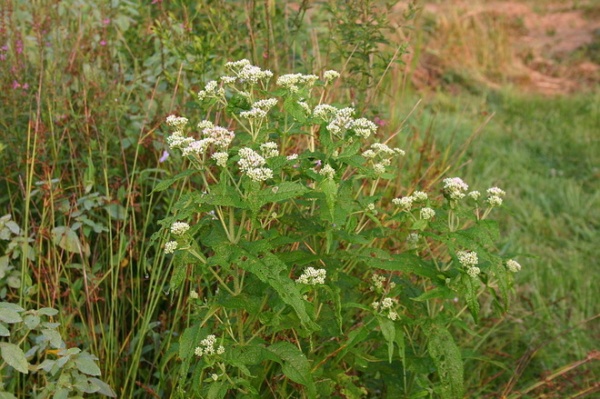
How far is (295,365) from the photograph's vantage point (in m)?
1.82

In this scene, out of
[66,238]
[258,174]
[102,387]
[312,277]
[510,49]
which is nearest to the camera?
[258,174]

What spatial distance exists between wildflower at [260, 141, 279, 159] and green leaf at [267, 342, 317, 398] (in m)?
0.48

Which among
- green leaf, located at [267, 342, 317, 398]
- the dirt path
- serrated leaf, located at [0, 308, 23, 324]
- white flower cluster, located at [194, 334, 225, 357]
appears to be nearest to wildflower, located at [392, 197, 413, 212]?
green leaf, located at [267, 342, 317, 398]

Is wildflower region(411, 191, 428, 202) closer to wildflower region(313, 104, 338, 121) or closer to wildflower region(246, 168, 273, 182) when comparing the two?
wildflower region(313, 104, 338, 121)

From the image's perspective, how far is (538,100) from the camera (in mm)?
6141

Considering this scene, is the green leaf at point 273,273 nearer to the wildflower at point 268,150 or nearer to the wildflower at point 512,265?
the wildflower at point 268,150

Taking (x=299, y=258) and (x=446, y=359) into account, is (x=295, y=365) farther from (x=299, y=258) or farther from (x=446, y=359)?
(x=446, y=359)

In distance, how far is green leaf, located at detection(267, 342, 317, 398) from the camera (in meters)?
1.81

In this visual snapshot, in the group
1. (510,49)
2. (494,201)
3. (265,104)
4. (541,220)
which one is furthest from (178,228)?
(510,49)

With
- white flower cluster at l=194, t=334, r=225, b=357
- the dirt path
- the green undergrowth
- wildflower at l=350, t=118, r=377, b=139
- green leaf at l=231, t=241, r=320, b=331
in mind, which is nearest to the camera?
green leaf at l=231, t=241, r=320, b=331

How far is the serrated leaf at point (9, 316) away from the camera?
184 cm

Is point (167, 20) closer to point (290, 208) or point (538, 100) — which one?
point (290, 208)

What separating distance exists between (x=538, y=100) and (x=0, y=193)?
4.66 meters

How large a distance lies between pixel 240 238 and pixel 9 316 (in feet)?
2.04
